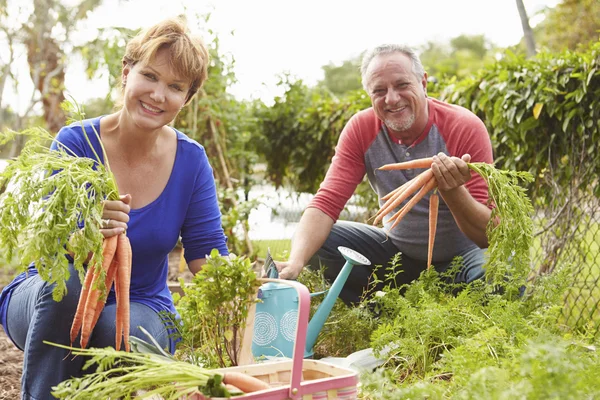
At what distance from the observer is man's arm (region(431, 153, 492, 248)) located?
226 centimetres

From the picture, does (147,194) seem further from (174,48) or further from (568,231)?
(568,231)

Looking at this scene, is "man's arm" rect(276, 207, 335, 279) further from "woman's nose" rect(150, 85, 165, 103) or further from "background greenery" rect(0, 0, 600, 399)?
→ "woman's nose" rect(150, 85, 165, 103)

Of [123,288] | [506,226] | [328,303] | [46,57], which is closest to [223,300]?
[123,288]

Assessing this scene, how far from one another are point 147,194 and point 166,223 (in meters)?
0.13

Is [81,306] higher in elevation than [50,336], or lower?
higher

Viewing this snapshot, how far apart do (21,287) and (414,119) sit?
1.79 m

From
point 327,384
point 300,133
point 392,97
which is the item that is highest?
point 392,97

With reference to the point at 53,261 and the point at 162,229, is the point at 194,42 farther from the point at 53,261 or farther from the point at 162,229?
the point at 53,261

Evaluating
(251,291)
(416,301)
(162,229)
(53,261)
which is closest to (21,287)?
(162,229)

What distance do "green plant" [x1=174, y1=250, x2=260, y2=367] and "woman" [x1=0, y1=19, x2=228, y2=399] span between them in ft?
1.12

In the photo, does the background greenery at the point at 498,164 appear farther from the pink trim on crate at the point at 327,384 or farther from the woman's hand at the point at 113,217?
the woman's hand at the point at 113,217

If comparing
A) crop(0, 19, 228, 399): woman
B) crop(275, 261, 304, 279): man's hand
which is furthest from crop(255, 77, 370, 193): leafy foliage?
crop(0, 19, 228, 399): woman

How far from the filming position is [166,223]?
234cm

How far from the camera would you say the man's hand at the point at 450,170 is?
7.38 ft
